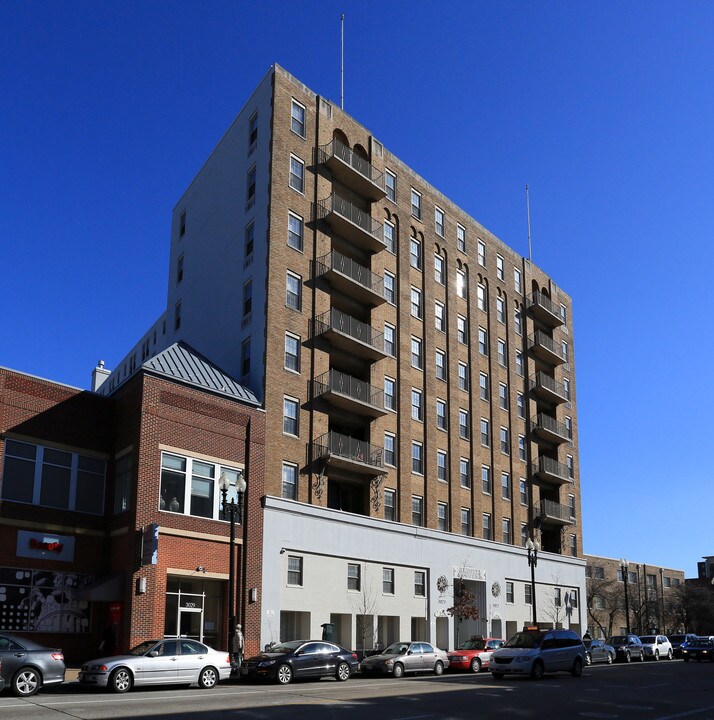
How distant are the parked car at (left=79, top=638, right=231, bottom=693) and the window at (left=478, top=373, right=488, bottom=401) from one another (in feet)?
105

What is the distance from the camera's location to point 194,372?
1411 inches

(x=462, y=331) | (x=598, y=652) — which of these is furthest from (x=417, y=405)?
(x=598, y=652)

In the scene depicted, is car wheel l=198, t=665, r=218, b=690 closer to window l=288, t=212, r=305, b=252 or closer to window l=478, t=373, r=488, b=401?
window l=288, t=212, r=305, b=252

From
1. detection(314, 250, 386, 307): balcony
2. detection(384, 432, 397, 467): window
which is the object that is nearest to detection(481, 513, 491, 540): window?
detection(384, 432, 397, 467): window

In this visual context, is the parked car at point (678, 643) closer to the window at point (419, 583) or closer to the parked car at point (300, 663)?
the window at point (419, 583)

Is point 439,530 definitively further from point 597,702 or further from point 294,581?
point 597,702

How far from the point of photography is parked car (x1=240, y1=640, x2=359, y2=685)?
26.7m

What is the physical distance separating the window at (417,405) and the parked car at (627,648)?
1889cm

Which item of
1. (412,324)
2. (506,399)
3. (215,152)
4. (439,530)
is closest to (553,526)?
(506,399)

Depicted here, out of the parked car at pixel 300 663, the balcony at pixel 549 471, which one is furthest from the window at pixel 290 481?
the balcony at pixel 549 471

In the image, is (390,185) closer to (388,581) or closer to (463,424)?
(463,424)

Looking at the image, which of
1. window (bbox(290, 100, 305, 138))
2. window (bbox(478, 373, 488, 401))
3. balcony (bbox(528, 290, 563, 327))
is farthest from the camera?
balcony (bbox(528, 290, 563, 327))

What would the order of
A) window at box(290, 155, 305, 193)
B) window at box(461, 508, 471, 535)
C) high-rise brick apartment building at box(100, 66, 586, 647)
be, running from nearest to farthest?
1. high-rise brick apartment building at box(100, 66, 586, 647)
2. window at box(290, 155, 305, 193)
3. window at box(461, 508, 471, 535)

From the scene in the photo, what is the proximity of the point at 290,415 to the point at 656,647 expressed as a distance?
104 ft
